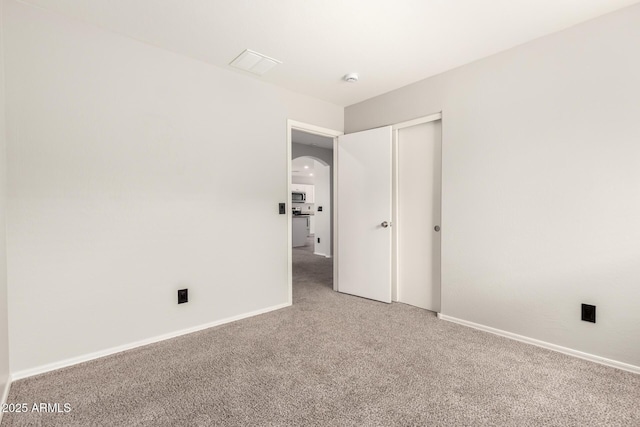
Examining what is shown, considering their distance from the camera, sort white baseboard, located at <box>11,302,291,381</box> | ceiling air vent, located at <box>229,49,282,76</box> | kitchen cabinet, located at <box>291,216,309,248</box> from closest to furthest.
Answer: white baseboard, located at <box>11,302,291,381</box> → ceiling air vent, located at <box>229,49,282,76</box> → kitchen cabinet, located at <box>291,216,309,248</box>

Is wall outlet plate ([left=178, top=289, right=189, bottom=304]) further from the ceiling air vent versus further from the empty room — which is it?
the ceiling air vent

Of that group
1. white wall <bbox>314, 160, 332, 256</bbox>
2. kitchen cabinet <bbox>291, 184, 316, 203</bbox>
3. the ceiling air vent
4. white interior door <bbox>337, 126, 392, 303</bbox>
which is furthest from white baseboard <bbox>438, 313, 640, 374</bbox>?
kitchen cabinet <bbox>291, 184, 316, 203</bbox>

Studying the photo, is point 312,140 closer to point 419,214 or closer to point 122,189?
point 419,214

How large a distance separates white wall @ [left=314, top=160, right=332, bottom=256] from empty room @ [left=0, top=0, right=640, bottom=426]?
344cm

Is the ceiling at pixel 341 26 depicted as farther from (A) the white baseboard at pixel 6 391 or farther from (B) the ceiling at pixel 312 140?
(B) the ceiling at pixel 312 140

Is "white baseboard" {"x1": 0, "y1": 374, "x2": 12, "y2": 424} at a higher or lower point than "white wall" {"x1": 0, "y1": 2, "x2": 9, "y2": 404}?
lower

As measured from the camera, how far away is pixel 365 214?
3.48 metres

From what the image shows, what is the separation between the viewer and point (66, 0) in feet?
5.98

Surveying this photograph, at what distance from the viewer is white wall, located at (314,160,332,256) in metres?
6.48

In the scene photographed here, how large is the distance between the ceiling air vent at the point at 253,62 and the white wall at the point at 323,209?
397 cm

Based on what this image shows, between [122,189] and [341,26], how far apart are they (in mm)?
2013

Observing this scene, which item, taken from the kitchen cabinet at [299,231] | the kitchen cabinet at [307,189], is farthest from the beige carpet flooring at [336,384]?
the kitchen cabinet at [307,189]

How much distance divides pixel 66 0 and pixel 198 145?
116cm

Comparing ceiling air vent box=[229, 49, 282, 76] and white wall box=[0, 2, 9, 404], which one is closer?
white wall box=[0, 2, 9, 404]
